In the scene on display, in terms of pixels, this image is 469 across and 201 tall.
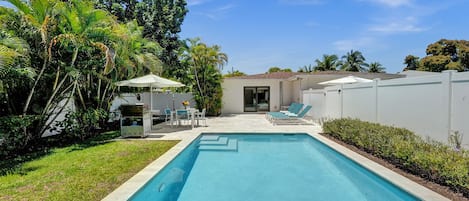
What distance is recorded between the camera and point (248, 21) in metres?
20.0

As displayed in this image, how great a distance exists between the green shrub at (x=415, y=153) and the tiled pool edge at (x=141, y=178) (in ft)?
18.3

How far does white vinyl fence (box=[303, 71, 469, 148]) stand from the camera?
5.18 m

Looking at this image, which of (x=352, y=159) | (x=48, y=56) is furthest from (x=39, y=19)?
(x=352, y=159)

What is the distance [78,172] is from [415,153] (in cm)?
740

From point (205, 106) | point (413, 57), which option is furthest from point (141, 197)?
point (413, 57)

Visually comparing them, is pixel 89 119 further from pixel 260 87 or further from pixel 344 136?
pixel 260 87

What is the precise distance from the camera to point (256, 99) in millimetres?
21938

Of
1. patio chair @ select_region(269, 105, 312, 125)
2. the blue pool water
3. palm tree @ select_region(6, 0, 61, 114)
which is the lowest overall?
the blue pool water

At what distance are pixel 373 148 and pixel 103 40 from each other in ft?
32.5

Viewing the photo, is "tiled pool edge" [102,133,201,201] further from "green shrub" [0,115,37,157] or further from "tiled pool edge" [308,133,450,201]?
"tiled pool edge" [308,133,450,201]

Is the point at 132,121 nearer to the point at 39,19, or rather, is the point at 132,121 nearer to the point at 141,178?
the point at 39,19

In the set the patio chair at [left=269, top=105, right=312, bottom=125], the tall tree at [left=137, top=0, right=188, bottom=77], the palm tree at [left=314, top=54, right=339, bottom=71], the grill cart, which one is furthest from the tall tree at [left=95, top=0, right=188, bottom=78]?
the palm tree at [left=314, top=54, right=339, bottom=71]

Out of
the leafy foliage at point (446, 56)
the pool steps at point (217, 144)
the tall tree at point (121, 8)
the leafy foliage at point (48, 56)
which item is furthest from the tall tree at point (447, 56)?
the leafy foliage at point (48, 56)

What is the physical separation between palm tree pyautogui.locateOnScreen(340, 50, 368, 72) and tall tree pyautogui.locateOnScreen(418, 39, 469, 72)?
8409 mm
